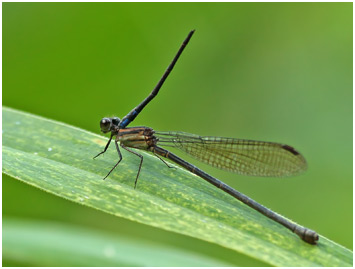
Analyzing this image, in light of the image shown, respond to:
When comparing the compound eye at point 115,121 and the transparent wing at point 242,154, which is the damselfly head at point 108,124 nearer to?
the compound eye at point 115,121

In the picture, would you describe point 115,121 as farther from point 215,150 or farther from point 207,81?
point 207,81

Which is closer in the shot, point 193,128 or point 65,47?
point 65,47

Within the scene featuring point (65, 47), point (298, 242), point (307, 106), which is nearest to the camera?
point (298, 242)

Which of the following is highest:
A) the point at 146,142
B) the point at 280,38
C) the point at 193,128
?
the point at 280,38

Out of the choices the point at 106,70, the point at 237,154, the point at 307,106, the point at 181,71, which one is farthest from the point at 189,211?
the point at 307,106

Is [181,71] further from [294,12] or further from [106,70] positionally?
[294,12]

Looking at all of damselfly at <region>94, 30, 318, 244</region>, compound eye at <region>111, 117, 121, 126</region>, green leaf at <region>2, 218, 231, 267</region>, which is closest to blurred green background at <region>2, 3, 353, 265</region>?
compound eye at <region>111, 117, 121, 126</region>
